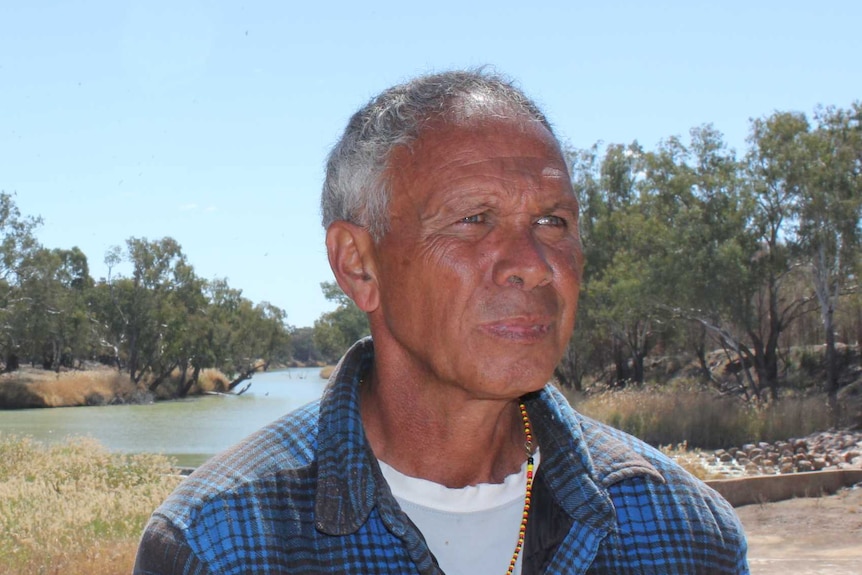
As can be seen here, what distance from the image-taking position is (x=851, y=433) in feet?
53.4

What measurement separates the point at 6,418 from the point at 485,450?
3001 cm

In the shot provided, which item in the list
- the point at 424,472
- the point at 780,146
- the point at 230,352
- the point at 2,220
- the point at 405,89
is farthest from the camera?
the point at 230,352

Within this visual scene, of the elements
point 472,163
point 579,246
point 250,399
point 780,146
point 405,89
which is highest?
point 780,146

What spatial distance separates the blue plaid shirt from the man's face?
141mm

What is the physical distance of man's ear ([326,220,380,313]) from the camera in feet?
5.21

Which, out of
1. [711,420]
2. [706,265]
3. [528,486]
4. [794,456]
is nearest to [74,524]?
[528,486]

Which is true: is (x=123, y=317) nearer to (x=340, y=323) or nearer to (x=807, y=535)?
(x=340, y=323)

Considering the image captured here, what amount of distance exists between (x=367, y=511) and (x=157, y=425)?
26172 mm

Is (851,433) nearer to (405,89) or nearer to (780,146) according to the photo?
(780,146)

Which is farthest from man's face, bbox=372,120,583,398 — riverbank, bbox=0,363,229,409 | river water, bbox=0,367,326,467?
riverbank, bbox=0,363,229,409


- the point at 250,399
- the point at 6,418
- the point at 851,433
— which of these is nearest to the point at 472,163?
the point at 851,433

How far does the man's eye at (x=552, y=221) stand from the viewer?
5.08ft

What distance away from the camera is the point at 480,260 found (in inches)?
58.0

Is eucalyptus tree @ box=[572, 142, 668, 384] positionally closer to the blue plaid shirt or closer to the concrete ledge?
the concrete ledge
